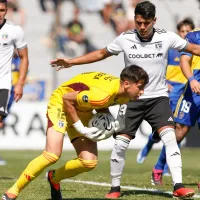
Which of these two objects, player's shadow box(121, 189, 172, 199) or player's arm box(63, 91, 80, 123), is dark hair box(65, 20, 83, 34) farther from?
player's arm box(63, 91, 80, 123)

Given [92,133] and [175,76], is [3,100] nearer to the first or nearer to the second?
[92,133]

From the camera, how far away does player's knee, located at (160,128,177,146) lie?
8.41 metres

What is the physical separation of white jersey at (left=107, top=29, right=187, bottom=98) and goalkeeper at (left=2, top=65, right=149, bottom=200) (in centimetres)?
88

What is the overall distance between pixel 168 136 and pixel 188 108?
5.00 ft

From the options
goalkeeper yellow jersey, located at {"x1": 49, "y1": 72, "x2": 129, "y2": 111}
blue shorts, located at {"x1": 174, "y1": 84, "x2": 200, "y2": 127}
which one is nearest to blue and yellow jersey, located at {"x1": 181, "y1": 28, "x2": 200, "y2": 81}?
blue shorts, located at {"x1": 174, "y1": 84, "x2": 200, "y2": 127}

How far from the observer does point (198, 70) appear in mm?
A: 10039

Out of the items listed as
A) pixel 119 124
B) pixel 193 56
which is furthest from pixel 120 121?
pixel 193 56

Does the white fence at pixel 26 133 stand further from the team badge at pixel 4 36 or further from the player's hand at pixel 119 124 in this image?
the player's hand at pixel 119 124

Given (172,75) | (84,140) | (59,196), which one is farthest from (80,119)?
(172,75)

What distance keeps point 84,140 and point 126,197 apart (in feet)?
3.40

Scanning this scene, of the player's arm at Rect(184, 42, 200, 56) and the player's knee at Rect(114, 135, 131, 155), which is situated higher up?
the player's arm at Rect(184, 42, 200, 56)

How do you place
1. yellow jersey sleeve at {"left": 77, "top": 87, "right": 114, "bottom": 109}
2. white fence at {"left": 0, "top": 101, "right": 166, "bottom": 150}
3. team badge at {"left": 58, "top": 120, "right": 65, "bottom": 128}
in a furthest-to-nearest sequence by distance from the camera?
white fence at {"left": 0, "top": 101, "right": 166, "bottom": 150}, team badge at {"left": 58, "top": 120, "right": 65, "bottom": 128}, yellow jersey sleeve at {"left": 77, "top": 87, "right": 114, "bottom": 109}

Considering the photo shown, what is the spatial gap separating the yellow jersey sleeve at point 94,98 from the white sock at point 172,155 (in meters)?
1.20

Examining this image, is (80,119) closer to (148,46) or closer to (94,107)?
(94,107)
